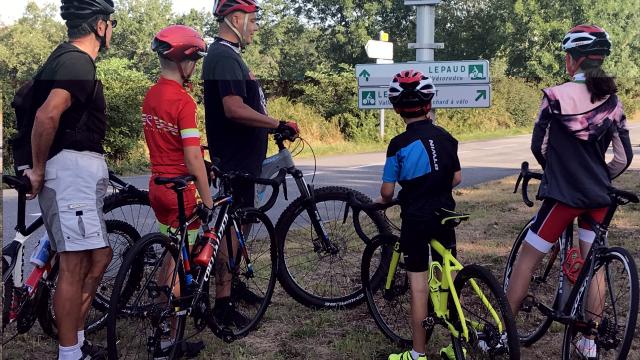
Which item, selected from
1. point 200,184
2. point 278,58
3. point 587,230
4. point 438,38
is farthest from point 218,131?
point 278,58

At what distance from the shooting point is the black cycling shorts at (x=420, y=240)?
A: 319cm

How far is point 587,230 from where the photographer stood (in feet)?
11.1

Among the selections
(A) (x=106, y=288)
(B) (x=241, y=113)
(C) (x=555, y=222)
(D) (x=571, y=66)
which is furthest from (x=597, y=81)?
(A) (x=106, y=288)

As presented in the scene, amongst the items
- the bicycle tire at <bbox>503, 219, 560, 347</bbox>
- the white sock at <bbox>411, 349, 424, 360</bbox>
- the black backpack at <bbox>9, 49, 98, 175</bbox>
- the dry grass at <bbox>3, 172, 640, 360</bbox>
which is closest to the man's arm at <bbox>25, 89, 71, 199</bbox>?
the black backpack at <bbox>9, 49, 98, 175</bbox>

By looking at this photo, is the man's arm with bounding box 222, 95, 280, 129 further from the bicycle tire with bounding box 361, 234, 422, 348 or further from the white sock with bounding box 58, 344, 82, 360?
the white sock with bounding box 58, 344, 82, 360

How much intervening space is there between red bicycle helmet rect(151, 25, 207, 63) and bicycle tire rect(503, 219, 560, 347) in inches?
81.9

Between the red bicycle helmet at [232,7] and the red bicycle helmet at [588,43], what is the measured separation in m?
1.77

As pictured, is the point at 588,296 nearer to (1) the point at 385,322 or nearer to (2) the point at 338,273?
(1) the point at 385,322

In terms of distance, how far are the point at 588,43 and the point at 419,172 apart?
41.0 inches

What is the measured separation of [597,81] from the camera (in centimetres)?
312

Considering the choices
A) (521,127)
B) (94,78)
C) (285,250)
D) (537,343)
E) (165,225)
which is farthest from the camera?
(521,127)

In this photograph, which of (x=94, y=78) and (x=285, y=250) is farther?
(x=285, y=250)

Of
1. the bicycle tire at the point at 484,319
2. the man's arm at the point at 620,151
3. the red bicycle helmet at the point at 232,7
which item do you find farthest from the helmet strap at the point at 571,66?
the red bicycle helmet at the point at 232,7

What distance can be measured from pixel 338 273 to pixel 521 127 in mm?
27566
